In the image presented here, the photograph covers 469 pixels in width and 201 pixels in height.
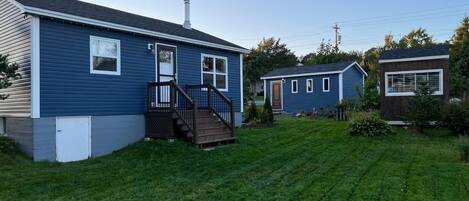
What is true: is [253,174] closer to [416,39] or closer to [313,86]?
[313,86]

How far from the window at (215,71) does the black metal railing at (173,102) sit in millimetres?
1886

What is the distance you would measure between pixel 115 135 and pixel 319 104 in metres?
17.3

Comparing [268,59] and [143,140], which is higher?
[268,59]

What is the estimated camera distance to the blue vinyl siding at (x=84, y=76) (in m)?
9.04

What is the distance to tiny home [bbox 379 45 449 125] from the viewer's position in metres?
14.6

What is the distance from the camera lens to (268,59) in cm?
5488

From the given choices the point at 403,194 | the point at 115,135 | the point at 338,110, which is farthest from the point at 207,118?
the point at 338,110

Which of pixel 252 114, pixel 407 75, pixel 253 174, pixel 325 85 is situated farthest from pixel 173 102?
pixel 325 85

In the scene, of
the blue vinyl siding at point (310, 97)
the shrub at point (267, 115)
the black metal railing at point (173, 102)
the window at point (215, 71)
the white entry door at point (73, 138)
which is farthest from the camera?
the blue vinyl siding at point (310, 97)

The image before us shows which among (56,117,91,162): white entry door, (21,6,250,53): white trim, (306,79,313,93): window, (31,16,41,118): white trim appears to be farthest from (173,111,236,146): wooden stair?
(306,79,313,93): window

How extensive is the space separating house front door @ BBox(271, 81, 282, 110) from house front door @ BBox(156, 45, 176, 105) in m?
16.3

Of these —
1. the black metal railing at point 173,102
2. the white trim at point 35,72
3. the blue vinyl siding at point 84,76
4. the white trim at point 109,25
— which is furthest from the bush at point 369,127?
the white trim at point 35,72

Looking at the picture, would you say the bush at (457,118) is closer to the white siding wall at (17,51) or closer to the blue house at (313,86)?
the blue house at (313,86)

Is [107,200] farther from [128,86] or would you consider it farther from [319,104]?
[319,104]
